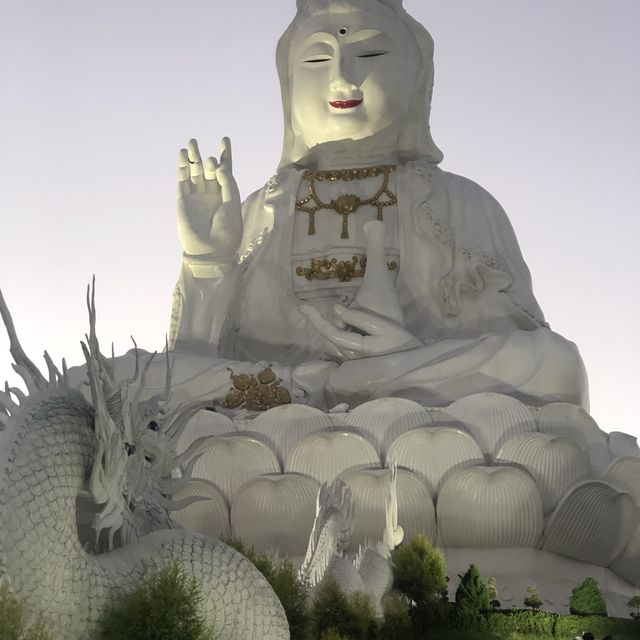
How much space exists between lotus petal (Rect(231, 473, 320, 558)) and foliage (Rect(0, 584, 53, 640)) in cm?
448

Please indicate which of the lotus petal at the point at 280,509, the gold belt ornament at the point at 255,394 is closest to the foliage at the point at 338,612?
the lotus petal at the point at 280,509

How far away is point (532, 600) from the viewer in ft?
25.8

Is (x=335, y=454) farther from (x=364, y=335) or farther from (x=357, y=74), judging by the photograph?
(x=357, y=74)

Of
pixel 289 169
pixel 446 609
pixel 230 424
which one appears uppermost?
pixel 289 169

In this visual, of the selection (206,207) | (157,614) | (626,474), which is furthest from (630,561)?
(157,614)

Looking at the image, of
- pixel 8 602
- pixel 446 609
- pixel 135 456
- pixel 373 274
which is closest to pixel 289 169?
pixel 373 274

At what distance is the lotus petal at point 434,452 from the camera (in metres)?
8.69

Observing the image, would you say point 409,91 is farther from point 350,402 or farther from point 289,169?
point 350,402

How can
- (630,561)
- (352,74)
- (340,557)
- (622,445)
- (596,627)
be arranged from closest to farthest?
(340,557), (596,627), (630,561), (622,445), (352,74)

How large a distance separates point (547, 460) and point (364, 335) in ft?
5.37

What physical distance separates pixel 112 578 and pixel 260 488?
13.5ft

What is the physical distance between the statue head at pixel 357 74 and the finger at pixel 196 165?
1142 mm

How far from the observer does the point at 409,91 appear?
10695 millimetres

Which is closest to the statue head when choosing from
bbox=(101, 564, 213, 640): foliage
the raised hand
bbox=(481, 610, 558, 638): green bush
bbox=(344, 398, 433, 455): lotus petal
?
the raised hand
